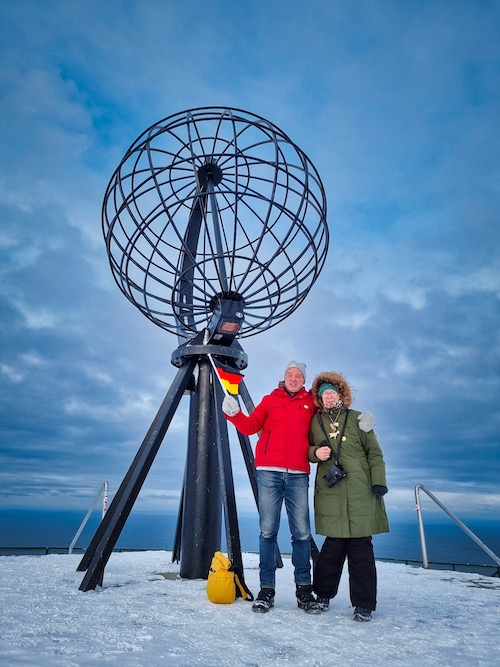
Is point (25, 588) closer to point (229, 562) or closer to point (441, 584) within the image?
point (229, 562)

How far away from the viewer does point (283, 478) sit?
383 centimetres

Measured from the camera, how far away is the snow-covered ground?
2.31m

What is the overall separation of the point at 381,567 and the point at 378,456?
3700 millimetres

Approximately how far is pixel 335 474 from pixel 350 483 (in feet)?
0.52

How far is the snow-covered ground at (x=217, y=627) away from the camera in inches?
91.0

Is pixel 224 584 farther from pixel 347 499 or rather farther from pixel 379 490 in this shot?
pixel 379 490

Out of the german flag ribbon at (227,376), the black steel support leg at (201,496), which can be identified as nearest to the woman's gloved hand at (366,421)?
the german flag ribbon at (227,376)

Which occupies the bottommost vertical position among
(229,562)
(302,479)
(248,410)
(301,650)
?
(301,650)

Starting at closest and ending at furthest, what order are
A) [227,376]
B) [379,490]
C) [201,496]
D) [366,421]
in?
[379,490] < [366,421] < [201,496] < [227,376]

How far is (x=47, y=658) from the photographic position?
213 cm

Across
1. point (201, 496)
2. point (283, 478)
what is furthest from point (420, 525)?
point (283, 478)

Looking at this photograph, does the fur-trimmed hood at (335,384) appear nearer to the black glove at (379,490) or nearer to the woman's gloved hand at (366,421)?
the woman's gloved hand at (366,421)

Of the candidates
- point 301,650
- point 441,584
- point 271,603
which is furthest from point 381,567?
point 301,650

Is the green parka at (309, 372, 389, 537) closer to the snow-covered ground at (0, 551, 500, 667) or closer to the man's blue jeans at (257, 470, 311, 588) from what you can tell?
the man's blue jeans at (257, 470, 311, 588)
